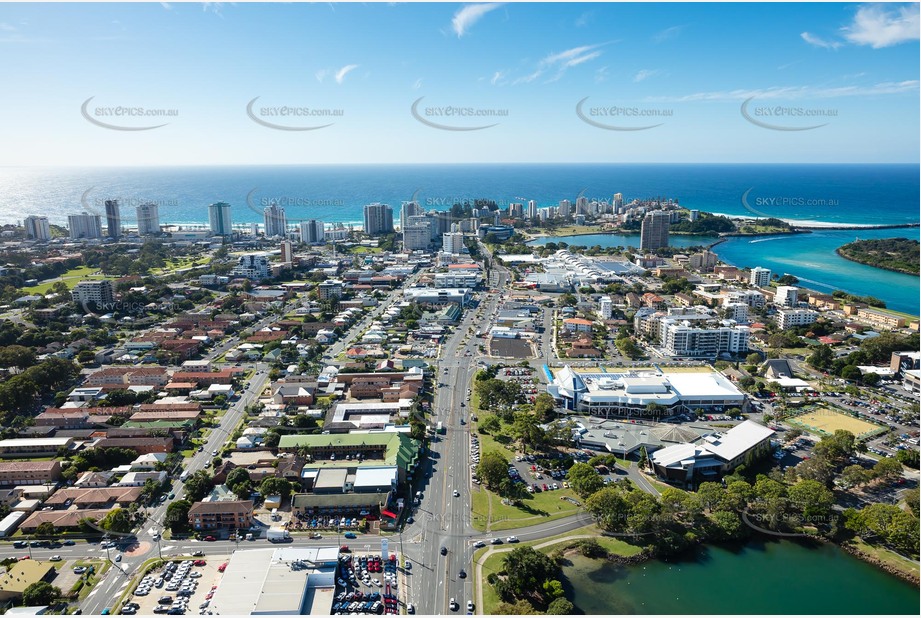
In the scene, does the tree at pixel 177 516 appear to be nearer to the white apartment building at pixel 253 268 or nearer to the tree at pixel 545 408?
the tree at pixel 545 408

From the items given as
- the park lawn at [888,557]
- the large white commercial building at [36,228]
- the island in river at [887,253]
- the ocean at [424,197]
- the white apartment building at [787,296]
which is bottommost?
the park lawn at [888,557]

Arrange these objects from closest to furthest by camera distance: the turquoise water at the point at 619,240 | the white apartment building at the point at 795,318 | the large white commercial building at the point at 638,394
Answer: the large white commercial building at the point at 638,394 → the white apartment building at the point at 795,318 → the turquoise water at the point at 619,240

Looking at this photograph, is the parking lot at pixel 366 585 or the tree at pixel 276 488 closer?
the parking lot at pixel 366 585

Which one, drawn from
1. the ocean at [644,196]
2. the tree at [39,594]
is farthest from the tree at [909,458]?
the ocean at [644,196]

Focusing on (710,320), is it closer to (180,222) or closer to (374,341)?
(374,341)

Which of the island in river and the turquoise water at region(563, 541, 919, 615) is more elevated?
the island in river

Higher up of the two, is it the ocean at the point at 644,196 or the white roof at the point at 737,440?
the ocean at the point at 644,196

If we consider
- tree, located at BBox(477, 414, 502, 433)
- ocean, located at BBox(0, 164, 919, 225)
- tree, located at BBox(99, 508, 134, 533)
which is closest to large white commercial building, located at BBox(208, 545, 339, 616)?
tree, located at BBox(99, 508, 134, 533)

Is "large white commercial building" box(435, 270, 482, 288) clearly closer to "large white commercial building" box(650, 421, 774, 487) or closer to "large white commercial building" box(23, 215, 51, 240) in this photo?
"large white commercial building" box(650, 421, 774, 487)
